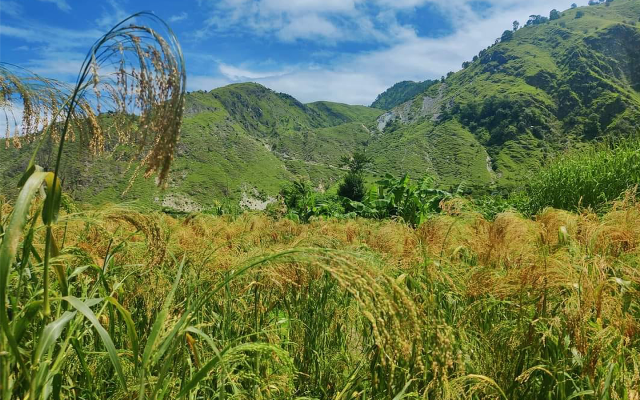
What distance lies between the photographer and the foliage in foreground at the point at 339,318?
143 centimetres

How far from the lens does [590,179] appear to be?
9500 millimetres

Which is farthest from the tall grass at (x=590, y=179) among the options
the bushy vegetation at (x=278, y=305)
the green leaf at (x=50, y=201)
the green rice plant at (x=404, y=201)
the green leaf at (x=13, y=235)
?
the green leaf at (x=13, y=235)

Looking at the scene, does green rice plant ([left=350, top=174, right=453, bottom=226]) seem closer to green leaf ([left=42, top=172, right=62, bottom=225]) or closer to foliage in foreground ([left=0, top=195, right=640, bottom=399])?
foliage in foreground ([left=0, top=195, right=640, bottom=399])

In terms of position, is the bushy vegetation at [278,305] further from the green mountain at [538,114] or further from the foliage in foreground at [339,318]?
the green mountain at [538,114]

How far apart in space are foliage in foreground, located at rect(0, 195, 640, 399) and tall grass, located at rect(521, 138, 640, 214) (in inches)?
246

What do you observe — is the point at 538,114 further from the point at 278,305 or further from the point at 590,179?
the point at 278,305

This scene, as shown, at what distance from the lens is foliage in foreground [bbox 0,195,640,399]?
1.43m

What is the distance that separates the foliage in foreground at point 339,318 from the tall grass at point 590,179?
6.24 metres

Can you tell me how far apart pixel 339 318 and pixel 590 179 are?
881 cm

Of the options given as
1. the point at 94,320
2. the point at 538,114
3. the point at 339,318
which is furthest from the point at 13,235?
the point at 538,114

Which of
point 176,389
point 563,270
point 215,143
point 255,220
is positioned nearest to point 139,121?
point 176,389

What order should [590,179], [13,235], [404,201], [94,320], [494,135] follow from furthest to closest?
[494,135]
[404,201]
[590,179]
[94,320]
[13,235]

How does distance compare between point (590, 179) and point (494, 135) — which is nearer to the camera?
point (590, 179)

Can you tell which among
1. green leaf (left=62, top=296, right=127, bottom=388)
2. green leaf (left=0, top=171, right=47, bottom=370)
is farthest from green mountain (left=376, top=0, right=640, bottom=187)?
green leaf (left=0, top=171, right=47, bottom=370)
